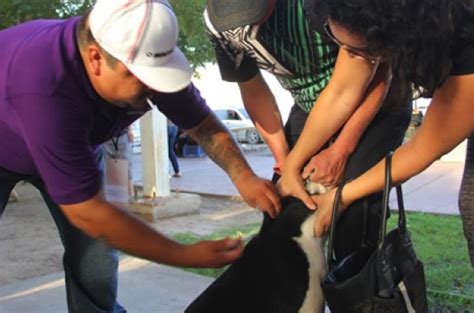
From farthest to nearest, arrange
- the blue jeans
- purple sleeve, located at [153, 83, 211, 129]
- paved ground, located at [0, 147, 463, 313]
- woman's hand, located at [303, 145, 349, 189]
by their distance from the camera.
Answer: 1. paved ground, located at [0, 147, 463, 313]
2. the blue jeans
3. purple sleeve, located at [153, 83, 211, 129]
4. woman's hand, located at [303, 145, 349, 189]

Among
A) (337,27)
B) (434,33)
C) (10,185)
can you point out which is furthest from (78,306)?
(434,33)

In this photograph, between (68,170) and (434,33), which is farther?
(68,170)

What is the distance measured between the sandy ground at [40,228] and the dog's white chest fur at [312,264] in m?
3.00

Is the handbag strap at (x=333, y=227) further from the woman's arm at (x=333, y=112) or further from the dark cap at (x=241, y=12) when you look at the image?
the dark cap at (x=241, y=12)

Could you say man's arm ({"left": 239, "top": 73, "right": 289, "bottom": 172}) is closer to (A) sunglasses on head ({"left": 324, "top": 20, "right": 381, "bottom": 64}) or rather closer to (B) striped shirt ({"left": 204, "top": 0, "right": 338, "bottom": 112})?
(B) striped shirt ({"left": 204, "top": 0, "right": 338, "bottom": 112})

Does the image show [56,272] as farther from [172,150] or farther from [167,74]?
[172,150]

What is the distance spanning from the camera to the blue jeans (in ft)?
8.94

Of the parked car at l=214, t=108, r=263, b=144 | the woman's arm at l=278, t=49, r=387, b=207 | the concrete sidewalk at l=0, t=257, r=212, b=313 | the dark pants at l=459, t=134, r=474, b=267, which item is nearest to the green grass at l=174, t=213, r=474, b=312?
the concrete sidewalk at l=0, t=257, r=212, b=313

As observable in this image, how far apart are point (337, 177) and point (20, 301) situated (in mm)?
2477

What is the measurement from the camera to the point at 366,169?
7.55 ft

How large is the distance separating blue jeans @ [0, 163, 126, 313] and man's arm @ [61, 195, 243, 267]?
81cm

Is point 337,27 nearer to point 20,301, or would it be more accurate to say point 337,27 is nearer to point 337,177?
point 337,177

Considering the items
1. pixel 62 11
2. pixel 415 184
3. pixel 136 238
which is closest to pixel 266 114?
pixel 136 238

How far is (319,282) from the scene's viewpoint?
7.31 feet
